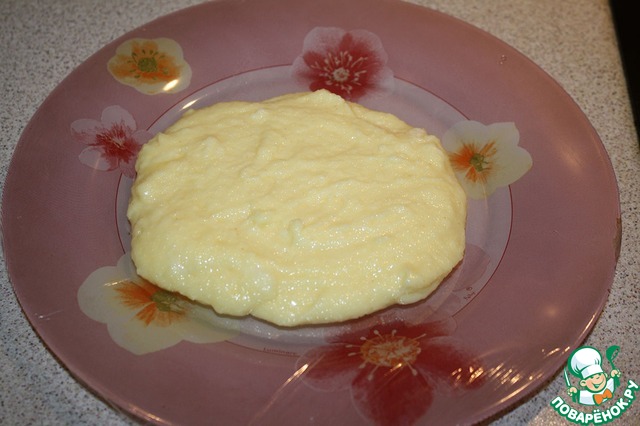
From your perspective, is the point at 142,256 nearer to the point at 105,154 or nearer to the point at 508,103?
the point at 105,154

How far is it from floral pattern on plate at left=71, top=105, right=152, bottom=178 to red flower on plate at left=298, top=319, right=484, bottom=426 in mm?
649

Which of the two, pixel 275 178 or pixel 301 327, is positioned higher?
pixel 275 178

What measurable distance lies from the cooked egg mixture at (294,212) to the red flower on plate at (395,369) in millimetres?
66

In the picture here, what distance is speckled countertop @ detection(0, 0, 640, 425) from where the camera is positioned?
3.77ft

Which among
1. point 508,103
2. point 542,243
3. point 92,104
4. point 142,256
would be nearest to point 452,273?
point 542,243

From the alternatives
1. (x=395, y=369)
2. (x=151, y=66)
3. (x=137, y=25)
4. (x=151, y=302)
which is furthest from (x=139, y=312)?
(x=137, y=25)

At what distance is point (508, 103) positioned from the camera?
146 centimetres

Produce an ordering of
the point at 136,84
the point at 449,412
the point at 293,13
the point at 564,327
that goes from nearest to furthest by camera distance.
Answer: the point at 449,412
the point at 564,327
the point at 136,84
the point at 293,13

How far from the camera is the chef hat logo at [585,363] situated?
119 centimetres

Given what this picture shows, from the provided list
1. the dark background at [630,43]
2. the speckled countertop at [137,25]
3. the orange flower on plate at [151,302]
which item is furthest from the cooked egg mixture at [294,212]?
the dark background at [630,43]

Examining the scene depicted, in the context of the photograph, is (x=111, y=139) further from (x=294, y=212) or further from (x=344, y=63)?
(x=344, y=63)

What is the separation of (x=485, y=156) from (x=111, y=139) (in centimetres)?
91

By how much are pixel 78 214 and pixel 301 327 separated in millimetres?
541

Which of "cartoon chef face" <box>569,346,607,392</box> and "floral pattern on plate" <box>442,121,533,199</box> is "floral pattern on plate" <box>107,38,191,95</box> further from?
"cartoon chef face" <box>569,346,607,392</box>
